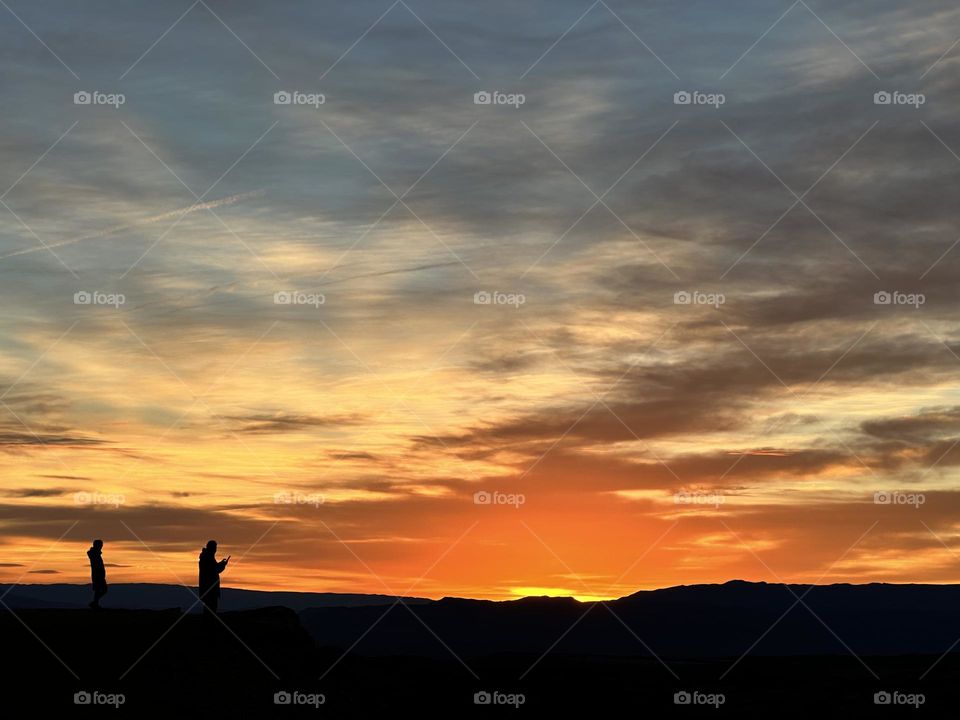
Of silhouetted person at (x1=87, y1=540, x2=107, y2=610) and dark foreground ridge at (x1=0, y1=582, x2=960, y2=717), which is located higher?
silhouetted person at (x1=87, y1=540, x2=107, y2=610)

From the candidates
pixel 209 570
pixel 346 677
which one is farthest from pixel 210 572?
pixel 346 677

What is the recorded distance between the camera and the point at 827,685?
44719 mm

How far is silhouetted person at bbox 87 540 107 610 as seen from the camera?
36.5 metres

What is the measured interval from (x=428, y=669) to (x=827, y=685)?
14.3 m

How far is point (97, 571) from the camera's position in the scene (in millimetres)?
36688

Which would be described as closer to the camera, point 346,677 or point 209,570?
point 209,570

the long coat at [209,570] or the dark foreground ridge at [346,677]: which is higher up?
the long coat at [209,570]

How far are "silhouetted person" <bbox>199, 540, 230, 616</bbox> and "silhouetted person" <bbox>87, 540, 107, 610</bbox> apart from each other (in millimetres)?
2940

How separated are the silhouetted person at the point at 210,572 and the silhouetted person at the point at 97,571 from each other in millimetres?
2940

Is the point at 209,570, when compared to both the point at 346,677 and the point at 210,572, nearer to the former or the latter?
the point at 210,572

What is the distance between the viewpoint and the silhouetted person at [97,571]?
36469mm

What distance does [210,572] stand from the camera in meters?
36.0

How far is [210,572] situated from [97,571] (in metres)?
3.50

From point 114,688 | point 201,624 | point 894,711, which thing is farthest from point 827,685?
point 114,688
